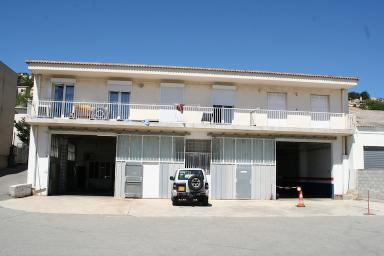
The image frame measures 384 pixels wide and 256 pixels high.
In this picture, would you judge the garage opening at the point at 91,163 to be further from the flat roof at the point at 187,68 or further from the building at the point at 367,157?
the building at the point at 367,157

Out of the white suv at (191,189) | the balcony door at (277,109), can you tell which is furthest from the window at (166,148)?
the balcony door at (277,109)

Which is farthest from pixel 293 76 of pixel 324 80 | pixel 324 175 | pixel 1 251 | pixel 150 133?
pixel 1 251

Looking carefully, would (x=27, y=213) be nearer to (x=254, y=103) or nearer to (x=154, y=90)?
(x=154, y=90)

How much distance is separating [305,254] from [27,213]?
402 inches

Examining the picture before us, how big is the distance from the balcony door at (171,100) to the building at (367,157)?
10434 millimetres

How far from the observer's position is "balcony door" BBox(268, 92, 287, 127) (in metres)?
24.0

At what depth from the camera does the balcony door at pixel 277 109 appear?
78.7 feet

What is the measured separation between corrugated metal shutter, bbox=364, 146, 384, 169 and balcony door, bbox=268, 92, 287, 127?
218 inches

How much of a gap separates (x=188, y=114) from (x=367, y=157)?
11.2 m

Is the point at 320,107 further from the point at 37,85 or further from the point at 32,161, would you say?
the point at 32,161

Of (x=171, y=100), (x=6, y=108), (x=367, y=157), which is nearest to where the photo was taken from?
(x=171, y=100)

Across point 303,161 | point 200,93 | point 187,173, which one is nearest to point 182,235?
point 187,173

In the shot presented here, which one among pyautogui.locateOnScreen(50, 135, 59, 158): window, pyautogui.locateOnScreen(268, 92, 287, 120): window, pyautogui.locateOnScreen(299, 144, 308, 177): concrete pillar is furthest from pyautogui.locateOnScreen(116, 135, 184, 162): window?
pyautogui.locateOnScreen(299, 144, 308, 177): concrete pillar

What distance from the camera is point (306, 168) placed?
28.6 m
